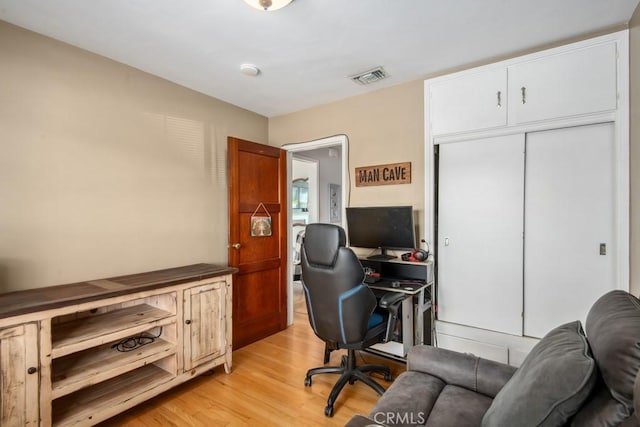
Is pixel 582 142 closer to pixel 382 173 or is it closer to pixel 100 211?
pixel 382 173

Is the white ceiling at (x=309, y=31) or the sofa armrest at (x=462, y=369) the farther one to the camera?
the white ceiling at (x=309, y=31)

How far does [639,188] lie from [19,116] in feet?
13.0

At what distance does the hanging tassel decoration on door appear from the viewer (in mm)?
3203

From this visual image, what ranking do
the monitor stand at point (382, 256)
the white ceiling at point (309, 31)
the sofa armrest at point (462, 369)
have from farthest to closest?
the monitor stand at point (382, 256), the white ceiling at point (309, 31), the sofa armrest at point (462, 369)

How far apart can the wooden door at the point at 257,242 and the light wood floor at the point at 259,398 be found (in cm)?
47

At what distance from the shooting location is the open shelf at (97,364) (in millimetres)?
1706

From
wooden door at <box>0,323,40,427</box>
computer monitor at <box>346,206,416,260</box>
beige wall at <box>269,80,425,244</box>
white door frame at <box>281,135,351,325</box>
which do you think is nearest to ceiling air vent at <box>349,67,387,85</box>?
beige wall at <box>269,80,425,244</box>

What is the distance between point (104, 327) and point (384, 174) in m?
2.56

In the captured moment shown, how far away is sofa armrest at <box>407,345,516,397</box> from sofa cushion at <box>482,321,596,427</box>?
1.36 feet

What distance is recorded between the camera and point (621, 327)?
888mm

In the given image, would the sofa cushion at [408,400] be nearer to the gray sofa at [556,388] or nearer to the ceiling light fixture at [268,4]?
the gray sofa at [556,388]

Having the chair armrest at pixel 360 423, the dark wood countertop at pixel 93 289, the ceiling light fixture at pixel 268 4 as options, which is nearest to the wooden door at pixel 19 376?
the dark wood countertop at pixel 93 289

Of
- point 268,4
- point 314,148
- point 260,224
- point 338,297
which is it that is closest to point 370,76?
point 314,148

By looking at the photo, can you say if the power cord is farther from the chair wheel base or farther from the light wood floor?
the chair wheel base
